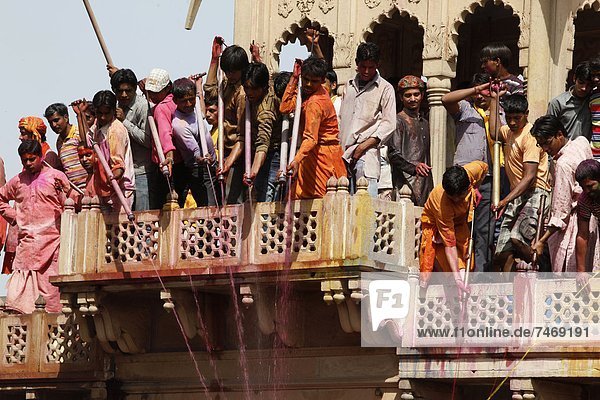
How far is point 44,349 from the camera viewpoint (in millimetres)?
24531

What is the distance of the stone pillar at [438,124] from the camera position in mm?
24781

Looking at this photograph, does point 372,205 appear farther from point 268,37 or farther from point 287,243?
point 268,37

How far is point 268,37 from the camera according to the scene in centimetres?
2616

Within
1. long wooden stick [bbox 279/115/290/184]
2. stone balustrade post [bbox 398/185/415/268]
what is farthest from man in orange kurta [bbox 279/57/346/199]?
stone balustrade post [bbox 398/185/415/268]

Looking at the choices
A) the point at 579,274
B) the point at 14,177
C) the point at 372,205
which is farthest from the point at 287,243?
the point at 14,177

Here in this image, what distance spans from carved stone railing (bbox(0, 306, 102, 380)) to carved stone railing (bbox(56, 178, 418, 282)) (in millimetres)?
1226

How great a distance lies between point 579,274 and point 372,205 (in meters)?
2.36

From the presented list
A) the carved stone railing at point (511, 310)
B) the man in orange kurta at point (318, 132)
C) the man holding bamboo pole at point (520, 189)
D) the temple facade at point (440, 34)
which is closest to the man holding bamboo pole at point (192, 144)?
the man in orange kurta at point (318, 132)

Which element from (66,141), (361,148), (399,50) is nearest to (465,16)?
(399,50)

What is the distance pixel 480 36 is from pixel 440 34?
233 centimetres

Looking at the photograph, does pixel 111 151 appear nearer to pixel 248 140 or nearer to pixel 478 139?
pixel 248 140

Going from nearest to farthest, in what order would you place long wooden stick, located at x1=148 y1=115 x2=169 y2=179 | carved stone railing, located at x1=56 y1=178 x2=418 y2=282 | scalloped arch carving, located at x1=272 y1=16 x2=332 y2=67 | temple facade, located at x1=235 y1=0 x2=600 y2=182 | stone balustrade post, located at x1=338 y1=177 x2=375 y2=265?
stone balustrade post, located at x1=338 y1=177 x2=375 y2=265, carved stone railing, located at x1=56 y1=178 x2=418 y2=282, long wooden stick, located at x1=148 y1=115 x2=169 y2=179, temple facade, located at x1=235 y1=0 x2=600 y2=182, scalloped arch carving, located at x1=272 y1=16 x2=332 y2=67

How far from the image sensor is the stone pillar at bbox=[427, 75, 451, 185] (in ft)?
81.3

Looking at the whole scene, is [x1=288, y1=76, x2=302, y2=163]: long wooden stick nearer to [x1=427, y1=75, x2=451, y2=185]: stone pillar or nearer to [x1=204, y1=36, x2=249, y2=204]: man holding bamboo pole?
[x1=204, y1=36, x2=249, y2=204]: man holding bamboo pole
